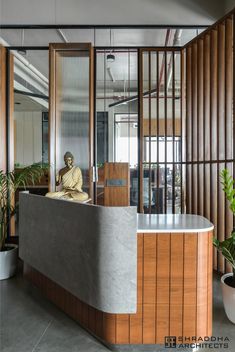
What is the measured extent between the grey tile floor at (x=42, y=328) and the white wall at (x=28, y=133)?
743 cm

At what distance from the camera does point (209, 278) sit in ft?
6.88

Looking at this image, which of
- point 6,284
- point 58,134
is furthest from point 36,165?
point 6,284

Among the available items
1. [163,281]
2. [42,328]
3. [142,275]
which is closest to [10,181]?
[42,328]

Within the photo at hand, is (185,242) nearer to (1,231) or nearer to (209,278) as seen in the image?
(209,278)

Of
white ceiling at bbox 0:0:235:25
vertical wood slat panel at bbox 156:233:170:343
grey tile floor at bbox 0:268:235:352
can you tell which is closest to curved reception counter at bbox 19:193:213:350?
vertical wood slat panel at bbox 156:233:170:343

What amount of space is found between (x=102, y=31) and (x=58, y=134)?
6.65 ft

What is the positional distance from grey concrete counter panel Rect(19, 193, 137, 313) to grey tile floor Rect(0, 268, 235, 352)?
0.38 metres

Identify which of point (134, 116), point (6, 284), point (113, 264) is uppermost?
point (134, 116)

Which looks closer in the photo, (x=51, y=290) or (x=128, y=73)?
(x=51, y=290)

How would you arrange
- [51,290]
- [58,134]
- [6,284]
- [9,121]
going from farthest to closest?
[9,121] < [58,134] < [6,284] < [51,290]

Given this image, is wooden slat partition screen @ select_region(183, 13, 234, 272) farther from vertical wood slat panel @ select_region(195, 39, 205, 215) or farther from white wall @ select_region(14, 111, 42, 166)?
white wall @ select_region(14, 111, 42, 166)

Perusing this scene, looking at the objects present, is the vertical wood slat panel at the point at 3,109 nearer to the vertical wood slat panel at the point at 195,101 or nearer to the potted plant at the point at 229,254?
the vertical wood slat panel at the point at 195,101

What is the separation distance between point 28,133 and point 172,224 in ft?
28.7

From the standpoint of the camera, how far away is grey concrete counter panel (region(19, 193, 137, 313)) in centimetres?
197
